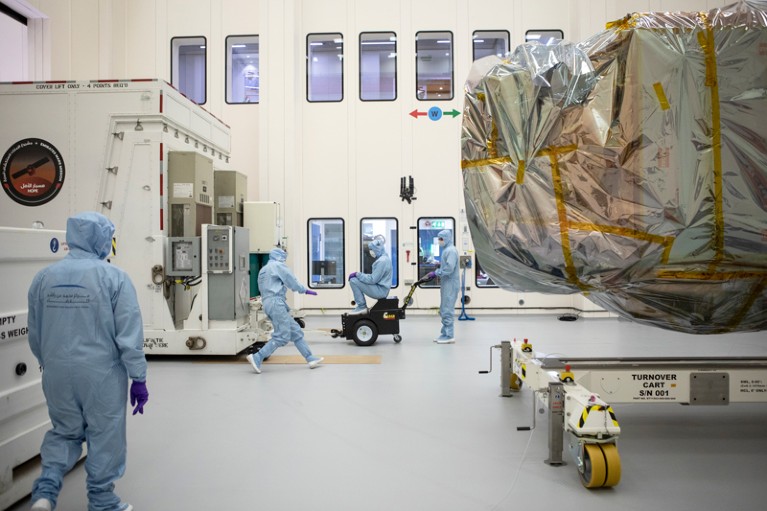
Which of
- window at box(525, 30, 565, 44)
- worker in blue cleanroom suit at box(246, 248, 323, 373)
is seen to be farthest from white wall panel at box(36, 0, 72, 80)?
window at box(525, 30, 565, 44)

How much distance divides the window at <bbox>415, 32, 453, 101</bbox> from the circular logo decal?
728 centimetres

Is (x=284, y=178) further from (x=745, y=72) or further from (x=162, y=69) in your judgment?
(x=745, y=72)

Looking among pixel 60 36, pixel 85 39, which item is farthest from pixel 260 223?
pixel 60 36

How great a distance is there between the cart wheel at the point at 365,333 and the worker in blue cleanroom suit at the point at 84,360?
18.0ft

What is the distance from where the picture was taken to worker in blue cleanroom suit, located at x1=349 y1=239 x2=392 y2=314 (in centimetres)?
846

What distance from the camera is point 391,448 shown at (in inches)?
161

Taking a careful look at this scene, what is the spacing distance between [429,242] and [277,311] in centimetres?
571

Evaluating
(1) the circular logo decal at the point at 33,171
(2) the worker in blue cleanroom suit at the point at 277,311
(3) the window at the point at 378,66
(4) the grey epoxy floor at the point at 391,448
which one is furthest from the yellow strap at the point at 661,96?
(3) the window at the point at 378,66

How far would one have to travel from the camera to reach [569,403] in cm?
359

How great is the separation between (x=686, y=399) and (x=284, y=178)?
8902 mm

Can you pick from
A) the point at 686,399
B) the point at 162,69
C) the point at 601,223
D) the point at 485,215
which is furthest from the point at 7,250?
the point at 162,69

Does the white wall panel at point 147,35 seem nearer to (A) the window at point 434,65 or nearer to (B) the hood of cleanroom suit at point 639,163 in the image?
(A) the window at point 434,65

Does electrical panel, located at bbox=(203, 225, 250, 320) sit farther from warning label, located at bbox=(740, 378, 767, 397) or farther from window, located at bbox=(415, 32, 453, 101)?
window, located at bbox=(415, 32, 453, 101)

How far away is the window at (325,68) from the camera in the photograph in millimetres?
11953
